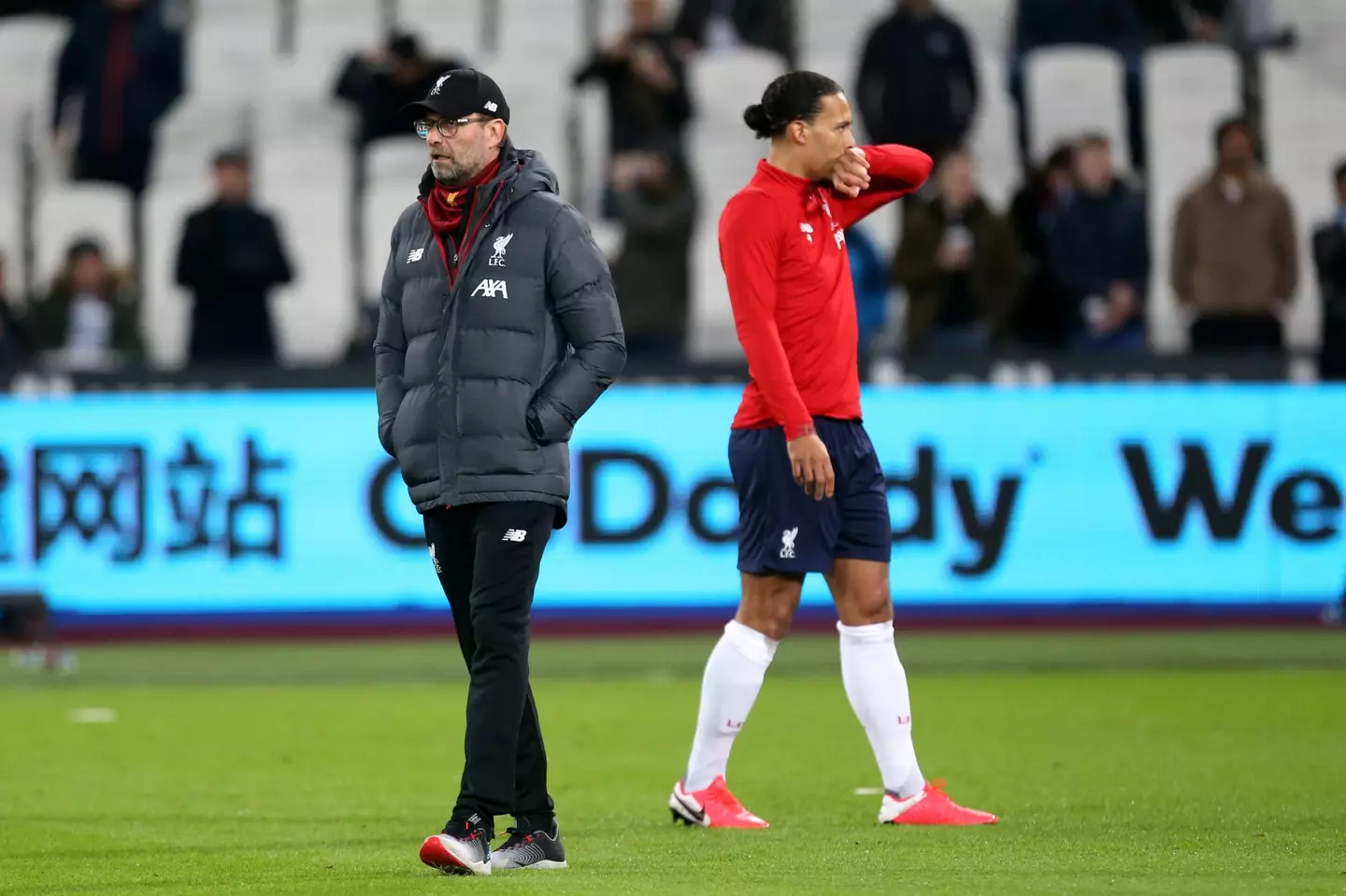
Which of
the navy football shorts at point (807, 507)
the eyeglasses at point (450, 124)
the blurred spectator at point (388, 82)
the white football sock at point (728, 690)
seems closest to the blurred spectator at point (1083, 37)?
the blurred spectator at point (388, 82)

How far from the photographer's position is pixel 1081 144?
1641 cm

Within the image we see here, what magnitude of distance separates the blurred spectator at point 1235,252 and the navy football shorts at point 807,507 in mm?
9082

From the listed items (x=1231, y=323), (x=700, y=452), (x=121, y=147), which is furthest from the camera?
(x=121, y=147)

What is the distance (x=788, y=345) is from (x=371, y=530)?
8.18 meters

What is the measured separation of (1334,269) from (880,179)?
911cm

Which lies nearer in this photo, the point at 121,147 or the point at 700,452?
the point at 700,452

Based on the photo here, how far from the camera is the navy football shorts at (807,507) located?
7387 millimetres

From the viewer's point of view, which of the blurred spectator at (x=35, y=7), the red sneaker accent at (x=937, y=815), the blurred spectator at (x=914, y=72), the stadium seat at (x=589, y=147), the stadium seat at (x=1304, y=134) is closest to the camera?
the red sneaker accent at (x=937, y=815)

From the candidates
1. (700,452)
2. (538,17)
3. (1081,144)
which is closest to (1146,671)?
(700,452)

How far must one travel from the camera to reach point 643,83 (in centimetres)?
1712

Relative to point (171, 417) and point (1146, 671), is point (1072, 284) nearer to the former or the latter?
point (1146, 671)

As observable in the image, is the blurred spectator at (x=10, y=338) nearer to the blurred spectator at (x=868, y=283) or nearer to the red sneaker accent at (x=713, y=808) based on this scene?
the blurred spectator at (x=868, y=283)

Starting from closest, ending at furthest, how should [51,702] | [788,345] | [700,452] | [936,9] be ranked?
[788,345] < [51,702] < [700,452] < [936,9]

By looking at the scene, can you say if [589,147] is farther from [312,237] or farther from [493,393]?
[493,393]
